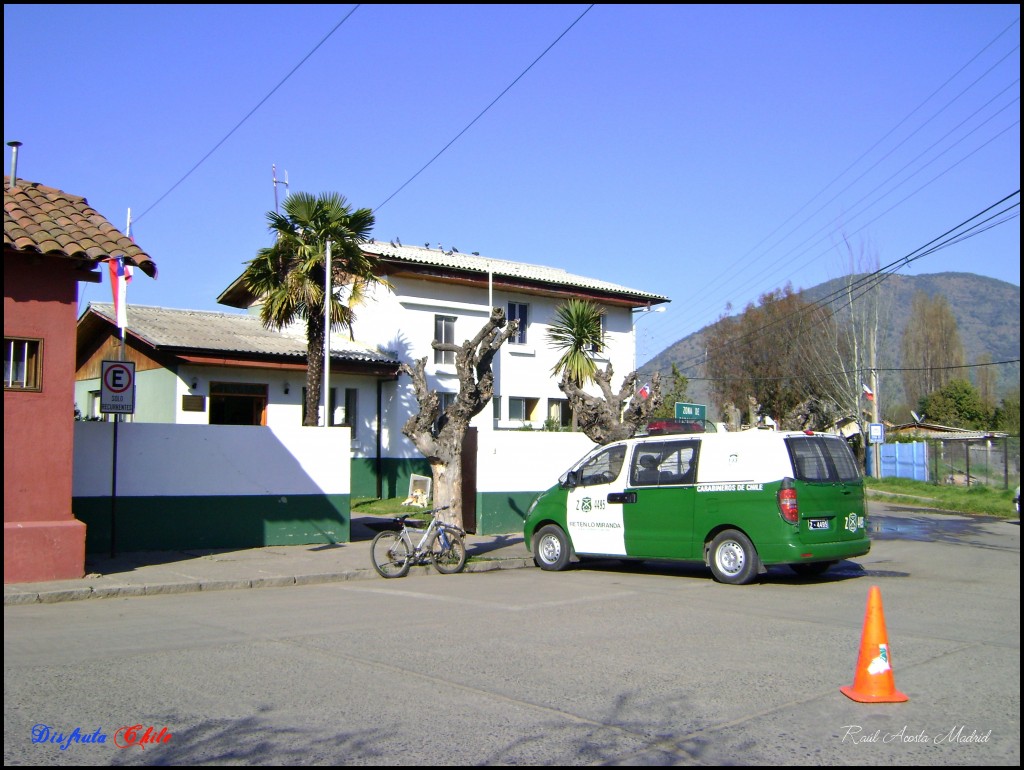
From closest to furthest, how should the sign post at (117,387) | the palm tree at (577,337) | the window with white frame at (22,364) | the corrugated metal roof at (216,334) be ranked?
1. the window with white frame at (22,364)
2. the sign post at (117,387)
3. the corrugated metal roof at (216,334)
4. the palm tree at (577,337)

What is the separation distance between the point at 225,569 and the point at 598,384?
11116 mm

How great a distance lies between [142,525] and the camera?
15234 millimetres

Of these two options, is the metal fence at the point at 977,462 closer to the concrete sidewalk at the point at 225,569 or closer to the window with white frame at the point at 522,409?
the window with white frame at the point at 522,409

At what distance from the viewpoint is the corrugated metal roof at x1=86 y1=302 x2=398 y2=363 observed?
2395 centimetres

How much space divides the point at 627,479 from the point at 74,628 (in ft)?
24.8

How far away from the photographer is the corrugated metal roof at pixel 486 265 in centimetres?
2919

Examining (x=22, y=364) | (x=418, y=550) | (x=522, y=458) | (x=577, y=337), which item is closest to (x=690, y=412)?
(x=522, y=458)

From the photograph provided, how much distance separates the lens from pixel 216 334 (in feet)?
85.5

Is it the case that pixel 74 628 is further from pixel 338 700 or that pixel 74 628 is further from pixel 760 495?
pixel 760 495

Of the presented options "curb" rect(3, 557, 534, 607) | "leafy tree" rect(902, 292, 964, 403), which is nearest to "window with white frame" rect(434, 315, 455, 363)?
"curb" rect(3, 557, 534, 607)

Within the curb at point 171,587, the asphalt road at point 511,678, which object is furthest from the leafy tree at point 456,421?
the asphalt road at point 511,678

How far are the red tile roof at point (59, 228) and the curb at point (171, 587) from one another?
420 centimetres

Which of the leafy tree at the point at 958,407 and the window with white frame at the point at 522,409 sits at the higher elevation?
the leafy tree at the point at 958,407
